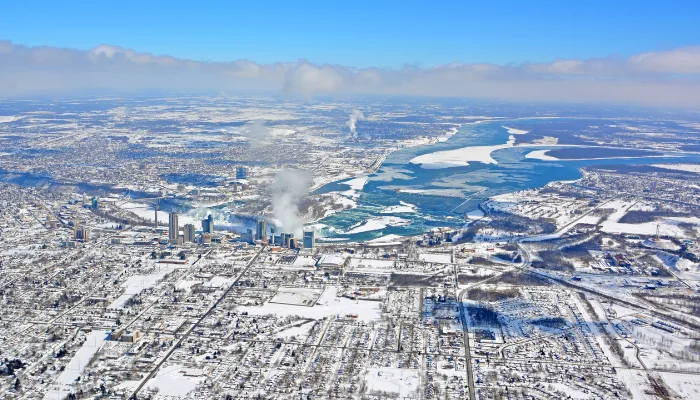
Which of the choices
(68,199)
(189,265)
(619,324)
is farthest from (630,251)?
(68,199)

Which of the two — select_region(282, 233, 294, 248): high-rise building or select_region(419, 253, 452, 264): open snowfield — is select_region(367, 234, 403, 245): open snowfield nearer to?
select_region(419, 253, 452, 264): open snowfield

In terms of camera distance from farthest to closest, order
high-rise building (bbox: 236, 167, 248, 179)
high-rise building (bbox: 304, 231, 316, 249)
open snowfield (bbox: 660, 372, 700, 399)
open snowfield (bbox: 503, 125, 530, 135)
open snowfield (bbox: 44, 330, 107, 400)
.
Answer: open snowfield (bbox: 503, 125, 530, 135), high-rise building (bbox: 236, 167, 248, 179), high-rise building (bbox: 304, 231, 316, 249), open snowfield (bbox: 660, 372, 700, 399), open snowfield (bbox: 44, 330, 107, 400)

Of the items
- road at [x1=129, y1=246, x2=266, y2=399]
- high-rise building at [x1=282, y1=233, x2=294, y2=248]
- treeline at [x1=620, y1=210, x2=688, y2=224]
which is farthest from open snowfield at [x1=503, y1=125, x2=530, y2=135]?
road at [x1=129, y1=246, x2=266, y2=399]

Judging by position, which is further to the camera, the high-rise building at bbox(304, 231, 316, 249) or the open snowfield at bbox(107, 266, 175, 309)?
the high-rise building at bbox(304, 231, 316, 249)

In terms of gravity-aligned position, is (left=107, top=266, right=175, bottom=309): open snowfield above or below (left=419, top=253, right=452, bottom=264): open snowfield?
below

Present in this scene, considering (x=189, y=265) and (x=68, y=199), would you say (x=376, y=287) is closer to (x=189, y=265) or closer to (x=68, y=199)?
(x=189, y=265)

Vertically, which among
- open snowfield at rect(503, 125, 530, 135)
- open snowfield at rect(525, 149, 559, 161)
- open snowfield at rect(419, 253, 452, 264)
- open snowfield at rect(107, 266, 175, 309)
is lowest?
open snowfield at rect(107, 266, 175, 309)

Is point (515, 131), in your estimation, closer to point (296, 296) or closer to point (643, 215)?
point (643, 215)
